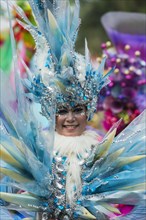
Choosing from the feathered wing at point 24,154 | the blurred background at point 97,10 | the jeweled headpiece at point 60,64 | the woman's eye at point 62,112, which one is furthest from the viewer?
the blurred background at point 97,10

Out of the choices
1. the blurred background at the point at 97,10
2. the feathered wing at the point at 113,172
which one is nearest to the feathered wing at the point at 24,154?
the feathered wing at the point at 113,172

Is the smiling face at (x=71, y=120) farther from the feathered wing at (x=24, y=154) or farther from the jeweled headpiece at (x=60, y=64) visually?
the feathered wing at (x=24, y=154)

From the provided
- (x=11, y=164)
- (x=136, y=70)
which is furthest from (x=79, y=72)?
(x=136, y=70)

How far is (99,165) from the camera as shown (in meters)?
2.98

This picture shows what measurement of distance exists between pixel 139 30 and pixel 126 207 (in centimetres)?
175

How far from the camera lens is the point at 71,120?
10.3 ft

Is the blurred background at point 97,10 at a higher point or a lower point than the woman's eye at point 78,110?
higher

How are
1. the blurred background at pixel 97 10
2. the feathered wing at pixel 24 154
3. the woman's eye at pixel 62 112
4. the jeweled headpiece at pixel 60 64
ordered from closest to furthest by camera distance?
the feathered wing at pixel 24 154, the jeweled headpiece at pixel 60 64, the woman's eye at pixel 62 112, the blurred background at pixel 97 10

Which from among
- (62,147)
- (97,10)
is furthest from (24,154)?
(97,10)

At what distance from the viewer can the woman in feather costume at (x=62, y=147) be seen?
2910mm

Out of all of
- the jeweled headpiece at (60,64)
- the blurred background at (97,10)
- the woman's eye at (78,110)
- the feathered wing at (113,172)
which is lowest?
the feathered wing at (113,172)

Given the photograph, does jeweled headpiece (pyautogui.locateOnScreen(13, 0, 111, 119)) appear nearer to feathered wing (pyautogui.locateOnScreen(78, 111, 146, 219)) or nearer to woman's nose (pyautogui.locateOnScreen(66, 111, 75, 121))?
woman's nose (pyautogui.locateOnScreen(66, 111, 75, 121))

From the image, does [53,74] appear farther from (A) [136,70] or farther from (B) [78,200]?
(A) [136,70]

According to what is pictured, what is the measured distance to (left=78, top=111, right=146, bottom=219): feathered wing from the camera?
2.93 metres
